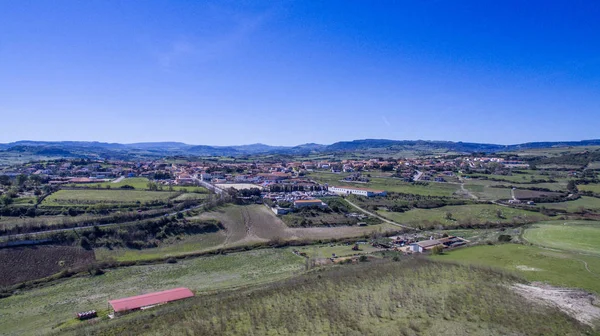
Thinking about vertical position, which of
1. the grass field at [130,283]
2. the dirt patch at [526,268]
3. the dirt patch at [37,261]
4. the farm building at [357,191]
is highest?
the farm building at [357,191]

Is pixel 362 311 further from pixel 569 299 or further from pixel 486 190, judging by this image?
pixel 486 190

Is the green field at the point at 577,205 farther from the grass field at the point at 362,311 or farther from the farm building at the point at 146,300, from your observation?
the farm building at the point at 146,300

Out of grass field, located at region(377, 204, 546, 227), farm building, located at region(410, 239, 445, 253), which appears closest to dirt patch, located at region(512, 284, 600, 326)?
farm building, located at region(410, 239, 445, 253)

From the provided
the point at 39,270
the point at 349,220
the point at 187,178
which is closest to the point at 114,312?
the point at 39,270

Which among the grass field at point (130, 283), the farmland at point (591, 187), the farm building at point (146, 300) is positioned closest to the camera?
the farm building at point (146, 300)

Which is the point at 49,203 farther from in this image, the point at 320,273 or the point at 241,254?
the point at 320,273

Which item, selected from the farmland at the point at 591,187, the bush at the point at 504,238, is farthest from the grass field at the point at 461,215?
the farmland at the point at 591,187

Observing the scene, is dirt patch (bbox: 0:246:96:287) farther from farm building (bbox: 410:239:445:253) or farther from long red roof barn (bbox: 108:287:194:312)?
farm building (bbox: 410:239:445:253)
